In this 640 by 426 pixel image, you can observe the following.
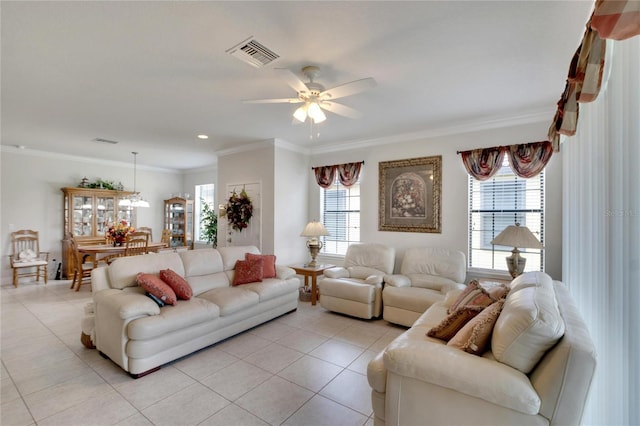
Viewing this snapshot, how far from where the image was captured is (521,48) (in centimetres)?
237

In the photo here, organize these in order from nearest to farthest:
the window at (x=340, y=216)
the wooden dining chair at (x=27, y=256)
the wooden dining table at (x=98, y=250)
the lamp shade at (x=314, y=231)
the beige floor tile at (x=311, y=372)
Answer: the beige floor tile at (x=311, y=372), the lamp shade at (x=314, y=231), the wooden dining table at (x=98, y=250), the window at (x=340, y=216), the wooden dining chair at (x=27, y=256)

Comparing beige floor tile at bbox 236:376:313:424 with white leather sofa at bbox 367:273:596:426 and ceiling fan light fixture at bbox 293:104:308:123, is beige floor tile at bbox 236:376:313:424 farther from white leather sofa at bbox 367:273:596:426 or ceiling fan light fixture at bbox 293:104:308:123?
ceiling fan light fixture at bbox 293:104:308:123

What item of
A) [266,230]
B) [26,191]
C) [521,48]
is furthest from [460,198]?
[26,191]

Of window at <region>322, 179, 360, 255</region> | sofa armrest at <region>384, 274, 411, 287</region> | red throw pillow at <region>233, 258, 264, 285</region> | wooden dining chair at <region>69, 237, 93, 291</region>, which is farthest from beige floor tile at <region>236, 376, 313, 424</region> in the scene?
wooden dining chair at <region>69, 237, 93, 291</region>

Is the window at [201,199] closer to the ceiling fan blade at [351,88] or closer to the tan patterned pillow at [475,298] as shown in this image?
the ceiling fan blade at [351,88]

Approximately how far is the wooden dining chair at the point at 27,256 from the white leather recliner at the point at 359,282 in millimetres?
5896

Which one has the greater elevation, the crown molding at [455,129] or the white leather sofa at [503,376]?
the crown molding at [455,129]

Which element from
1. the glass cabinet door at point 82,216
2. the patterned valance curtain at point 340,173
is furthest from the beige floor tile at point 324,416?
the glass cabinet door at point 82,216

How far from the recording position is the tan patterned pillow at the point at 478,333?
1729 millimetres

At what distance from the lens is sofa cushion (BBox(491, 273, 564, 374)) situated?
57.1 inches

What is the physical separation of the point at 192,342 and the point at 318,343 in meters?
1.32

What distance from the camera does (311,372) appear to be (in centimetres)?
265

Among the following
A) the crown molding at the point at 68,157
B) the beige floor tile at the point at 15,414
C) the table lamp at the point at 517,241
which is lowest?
the beige floor tile at the point at 15,414

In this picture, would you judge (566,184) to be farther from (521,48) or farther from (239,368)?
(239,368)
